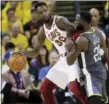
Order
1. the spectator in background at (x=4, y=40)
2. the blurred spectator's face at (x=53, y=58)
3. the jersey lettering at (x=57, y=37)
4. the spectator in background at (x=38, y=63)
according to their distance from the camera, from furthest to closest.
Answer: the spectator in background at (x=4, y=40), the spectator in background at (x=38, y=63), the blurred spectator's face at (x=53, y=58), the jersey lettering at (x=57, y=37)

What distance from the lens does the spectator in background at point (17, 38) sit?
11859mm

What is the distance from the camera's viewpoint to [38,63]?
10.9 m

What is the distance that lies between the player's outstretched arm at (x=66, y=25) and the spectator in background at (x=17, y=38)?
3.71 meters

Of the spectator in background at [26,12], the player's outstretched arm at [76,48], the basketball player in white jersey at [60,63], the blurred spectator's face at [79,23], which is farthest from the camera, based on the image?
the spectator in background at [26,12]

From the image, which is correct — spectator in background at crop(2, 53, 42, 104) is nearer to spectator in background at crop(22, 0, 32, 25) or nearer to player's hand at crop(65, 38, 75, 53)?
player's hand at crop(65, 38, 75, 53)

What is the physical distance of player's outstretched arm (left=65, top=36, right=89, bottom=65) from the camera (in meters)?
7.50

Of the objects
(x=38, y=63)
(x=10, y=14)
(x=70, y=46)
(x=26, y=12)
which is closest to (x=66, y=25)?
(x=70, y=46)

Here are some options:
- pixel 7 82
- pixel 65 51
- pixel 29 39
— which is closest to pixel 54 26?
pixel 65 51

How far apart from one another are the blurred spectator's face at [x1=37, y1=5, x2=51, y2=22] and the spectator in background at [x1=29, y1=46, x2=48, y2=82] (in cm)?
248

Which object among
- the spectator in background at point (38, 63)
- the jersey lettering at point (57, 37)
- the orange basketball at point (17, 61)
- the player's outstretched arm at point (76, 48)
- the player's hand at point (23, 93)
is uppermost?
the jersey lettering at point (57, 37)

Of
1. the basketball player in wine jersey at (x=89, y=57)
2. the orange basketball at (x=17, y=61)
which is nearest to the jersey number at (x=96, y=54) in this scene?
the basketball player in wine jersey at (x=89, y=57)

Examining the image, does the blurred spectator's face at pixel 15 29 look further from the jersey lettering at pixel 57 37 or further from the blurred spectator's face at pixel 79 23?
the blurred spectator's face at pixel 79 23

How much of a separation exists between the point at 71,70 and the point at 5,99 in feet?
7.31

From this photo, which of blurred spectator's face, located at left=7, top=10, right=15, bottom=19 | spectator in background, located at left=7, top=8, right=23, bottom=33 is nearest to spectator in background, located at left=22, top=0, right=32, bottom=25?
spectator in background, located at left=7, top=8, right=23, bottom=33
